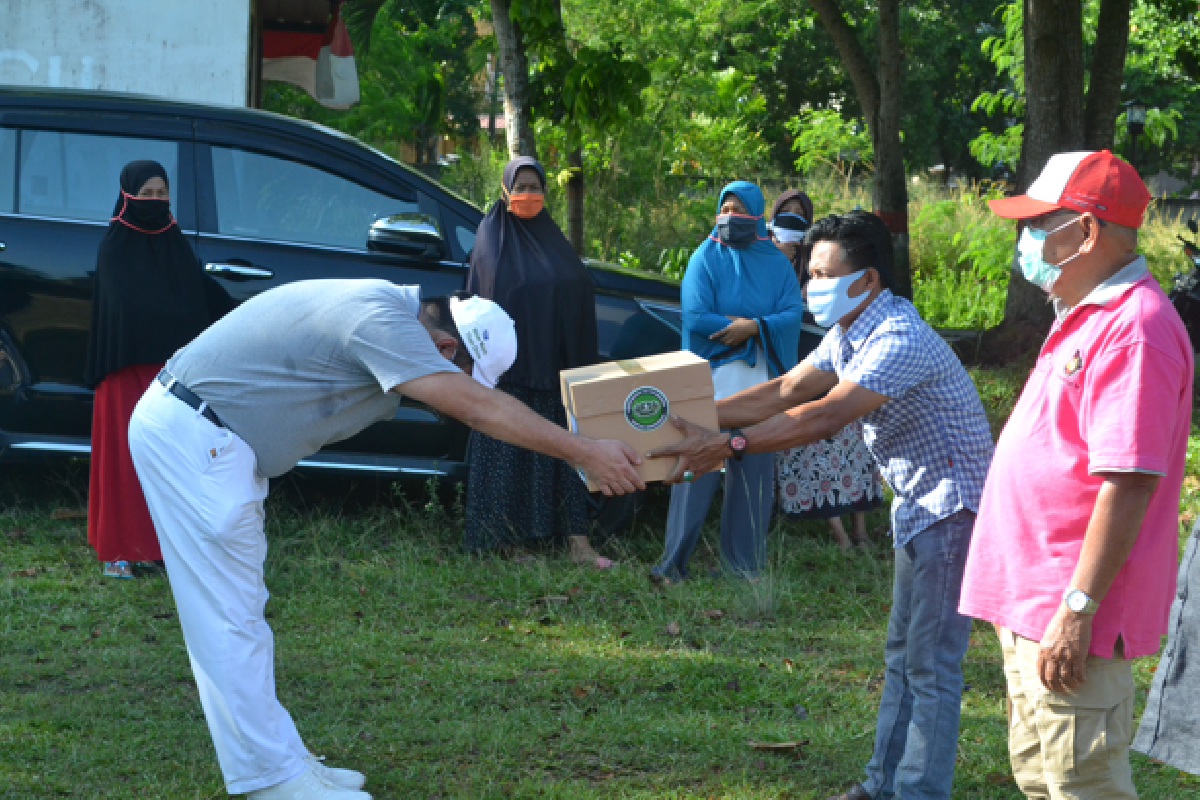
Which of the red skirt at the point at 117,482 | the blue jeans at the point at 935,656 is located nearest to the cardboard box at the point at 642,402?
the blue jeans at the point at 935,656

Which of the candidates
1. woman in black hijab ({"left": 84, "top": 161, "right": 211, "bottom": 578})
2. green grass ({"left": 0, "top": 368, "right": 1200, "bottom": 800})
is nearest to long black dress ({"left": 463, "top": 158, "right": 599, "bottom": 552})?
green grass ({"left": 0, "top": 368, "right": 1200, "bottom": 800})

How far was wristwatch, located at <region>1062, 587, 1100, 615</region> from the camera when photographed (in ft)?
8.13

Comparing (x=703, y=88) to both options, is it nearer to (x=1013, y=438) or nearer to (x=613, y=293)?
(x=613, y=293)

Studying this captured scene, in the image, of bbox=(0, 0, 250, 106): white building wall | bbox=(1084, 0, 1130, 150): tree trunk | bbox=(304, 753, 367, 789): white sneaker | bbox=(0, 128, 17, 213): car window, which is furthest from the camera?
bbox=(1084, 0, 1130, 150): tree trunk

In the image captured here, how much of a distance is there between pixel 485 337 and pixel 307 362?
0.49m

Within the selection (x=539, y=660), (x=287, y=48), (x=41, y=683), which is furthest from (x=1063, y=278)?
(x=287, y=48)

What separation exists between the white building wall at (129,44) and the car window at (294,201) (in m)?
2.21

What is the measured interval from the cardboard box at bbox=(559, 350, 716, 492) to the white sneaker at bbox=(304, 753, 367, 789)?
1.12 metres

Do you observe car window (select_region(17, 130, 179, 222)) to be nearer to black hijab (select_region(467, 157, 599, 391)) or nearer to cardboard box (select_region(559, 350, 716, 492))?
black hijab (select_region(467, 157, 599, 391))

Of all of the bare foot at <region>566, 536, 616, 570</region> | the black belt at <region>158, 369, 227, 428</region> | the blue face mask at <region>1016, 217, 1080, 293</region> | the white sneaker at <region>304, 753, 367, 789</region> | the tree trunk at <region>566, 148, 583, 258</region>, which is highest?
the tree trunk at <region>566, 148, 583, 258</region>

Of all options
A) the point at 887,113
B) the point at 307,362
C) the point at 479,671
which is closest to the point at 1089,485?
the point at 307,362

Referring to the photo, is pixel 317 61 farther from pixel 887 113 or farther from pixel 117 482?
pixel 117 482

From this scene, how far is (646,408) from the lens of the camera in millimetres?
3760

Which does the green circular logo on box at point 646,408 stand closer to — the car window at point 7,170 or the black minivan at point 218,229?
the black minivan at point 218,229
